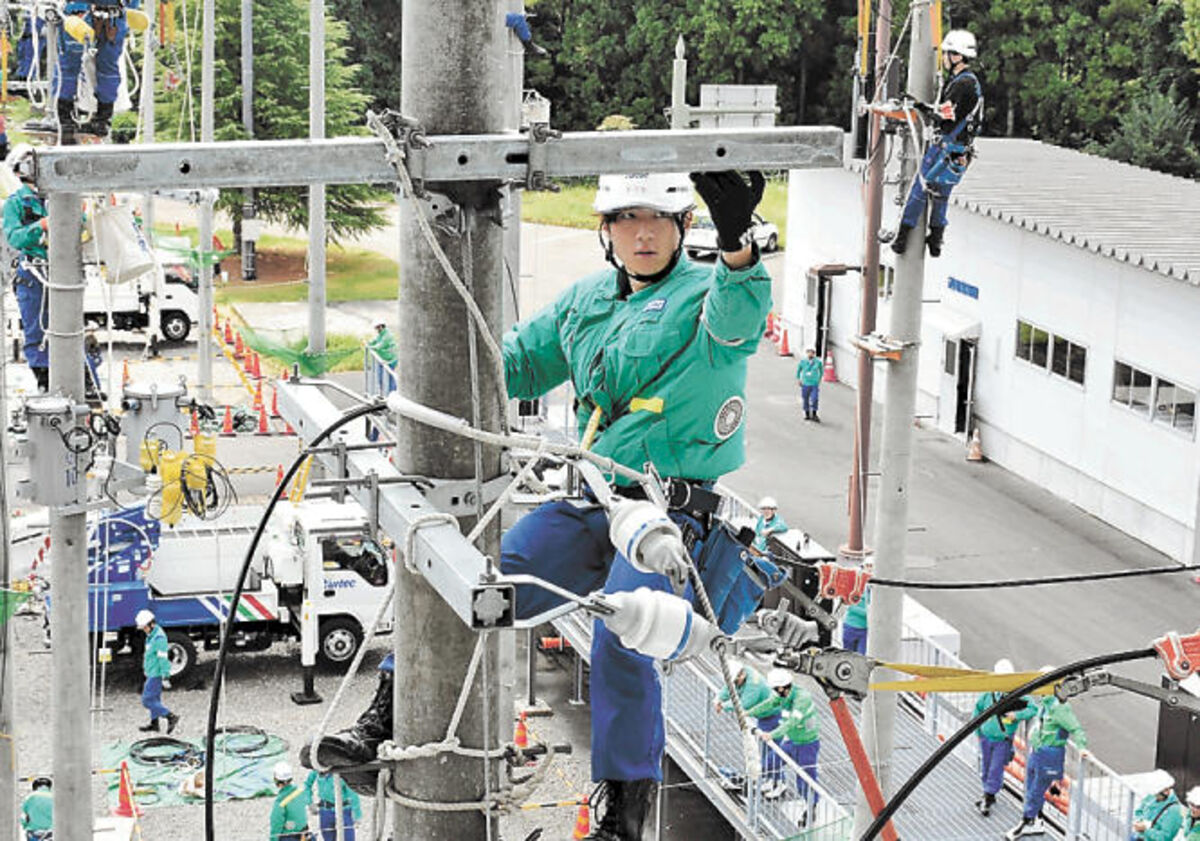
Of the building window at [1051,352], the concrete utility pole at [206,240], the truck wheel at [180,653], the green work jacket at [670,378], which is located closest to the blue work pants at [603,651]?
the green work jacket at [670,378]

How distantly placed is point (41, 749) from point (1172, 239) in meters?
16.8

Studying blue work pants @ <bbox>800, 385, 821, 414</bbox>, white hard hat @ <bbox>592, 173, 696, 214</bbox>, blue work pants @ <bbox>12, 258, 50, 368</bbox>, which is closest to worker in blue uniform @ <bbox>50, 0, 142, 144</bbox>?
blue work pants @ <bbox>12, 258, 50, 368</bbox>

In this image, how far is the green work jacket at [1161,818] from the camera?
53.6ft

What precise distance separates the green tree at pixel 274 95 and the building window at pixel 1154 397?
18.8 metres

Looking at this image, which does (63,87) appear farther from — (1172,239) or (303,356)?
(1172,239)

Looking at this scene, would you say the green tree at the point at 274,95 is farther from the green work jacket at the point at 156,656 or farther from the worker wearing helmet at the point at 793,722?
the worker wearing helmet at the point at 793,722

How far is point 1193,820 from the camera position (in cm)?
1652

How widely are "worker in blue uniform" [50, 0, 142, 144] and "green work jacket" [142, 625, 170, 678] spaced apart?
679cm

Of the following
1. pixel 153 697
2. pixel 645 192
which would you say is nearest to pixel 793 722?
pixel 153 697

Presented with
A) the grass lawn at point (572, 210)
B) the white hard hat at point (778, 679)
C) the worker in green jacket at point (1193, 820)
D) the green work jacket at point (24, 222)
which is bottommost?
the worker in green jacket at point (1193, 820)

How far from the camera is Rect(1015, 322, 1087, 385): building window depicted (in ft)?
97.1

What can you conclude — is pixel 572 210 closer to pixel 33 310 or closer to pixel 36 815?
pixel 33 310

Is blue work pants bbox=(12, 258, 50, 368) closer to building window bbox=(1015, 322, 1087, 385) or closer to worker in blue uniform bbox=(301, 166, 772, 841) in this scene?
worker in blue uniform bbox=(301, 166, 772, 841)

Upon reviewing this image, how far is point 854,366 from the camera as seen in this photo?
3681 centimetres
